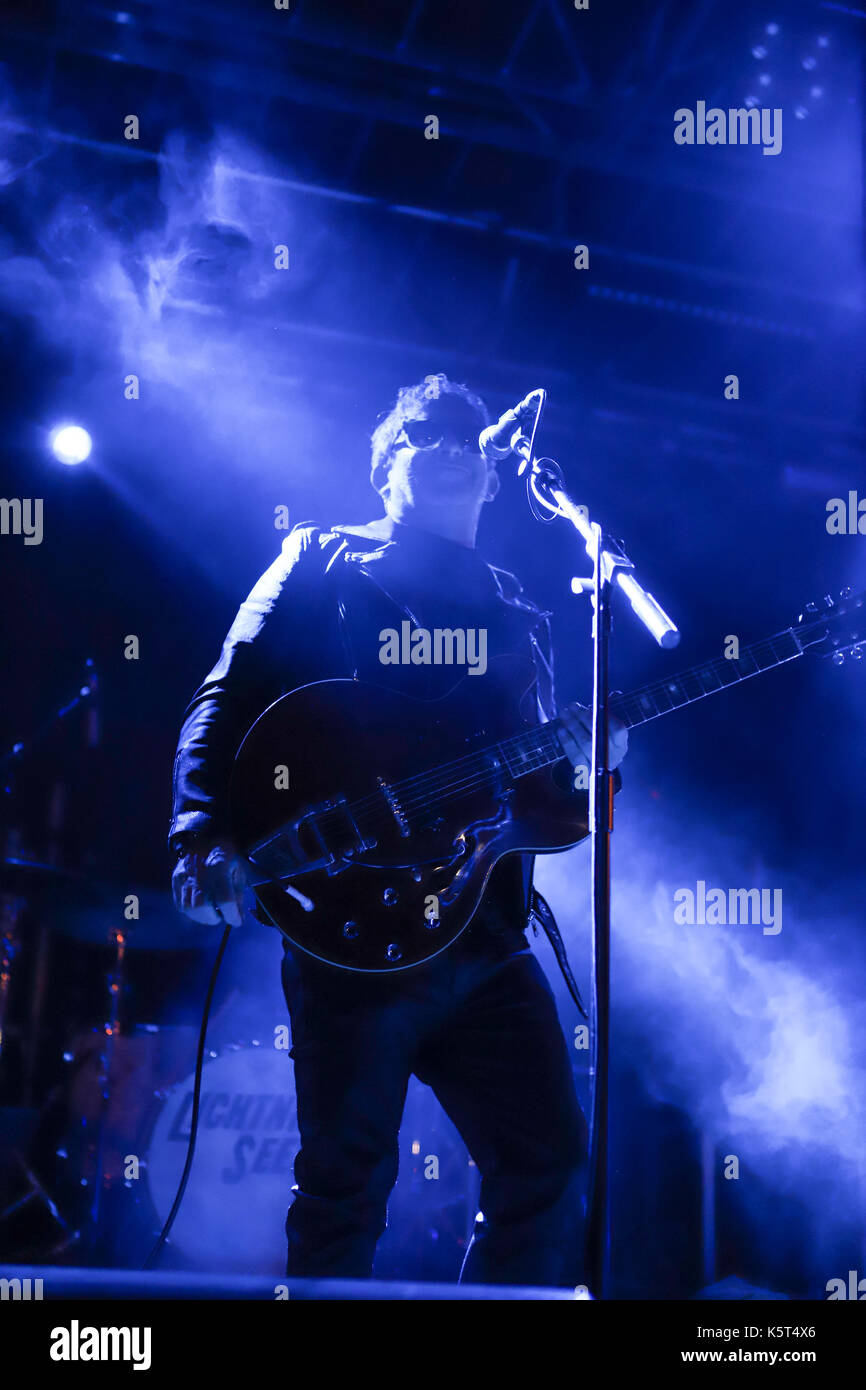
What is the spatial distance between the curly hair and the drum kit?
1.72 m

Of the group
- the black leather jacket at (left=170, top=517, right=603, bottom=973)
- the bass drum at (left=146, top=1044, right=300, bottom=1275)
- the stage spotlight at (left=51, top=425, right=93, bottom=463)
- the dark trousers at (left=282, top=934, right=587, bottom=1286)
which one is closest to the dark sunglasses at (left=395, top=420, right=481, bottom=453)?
the black leather jacket at (left=170, top=517, right=603, bottom=973)

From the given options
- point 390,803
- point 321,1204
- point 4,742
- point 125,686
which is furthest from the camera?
point 125,686

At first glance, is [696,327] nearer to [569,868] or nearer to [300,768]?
[569,868]

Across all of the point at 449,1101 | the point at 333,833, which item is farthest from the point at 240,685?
the point at 449,1101

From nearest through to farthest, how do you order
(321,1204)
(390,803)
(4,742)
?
(321,1204), (390,803), (4,742)

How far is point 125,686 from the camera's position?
12.4 feet

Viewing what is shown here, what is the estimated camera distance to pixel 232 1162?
3.49 metres

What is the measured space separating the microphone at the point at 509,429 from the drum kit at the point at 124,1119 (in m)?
2.12

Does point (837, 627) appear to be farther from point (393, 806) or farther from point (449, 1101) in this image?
point (449, 1101)

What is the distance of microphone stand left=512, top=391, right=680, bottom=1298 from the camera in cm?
168

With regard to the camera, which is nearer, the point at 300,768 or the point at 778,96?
the point at 300,768

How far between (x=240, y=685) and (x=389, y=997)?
0.78 m

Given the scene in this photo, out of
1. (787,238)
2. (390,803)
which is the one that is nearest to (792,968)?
(390,803)

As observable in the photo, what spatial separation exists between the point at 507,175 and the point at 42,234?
1.52m
